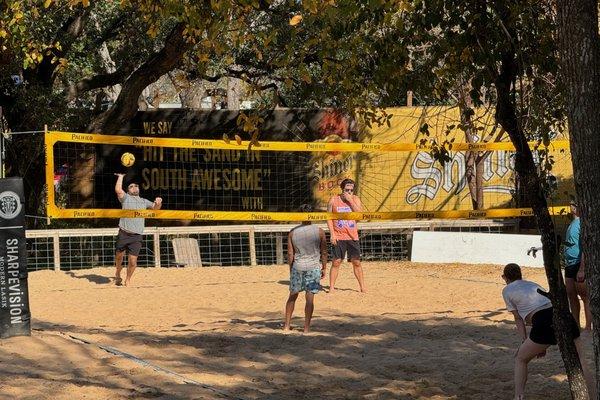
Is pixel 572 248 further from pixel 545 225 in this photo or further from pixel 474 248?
pixel 474 248

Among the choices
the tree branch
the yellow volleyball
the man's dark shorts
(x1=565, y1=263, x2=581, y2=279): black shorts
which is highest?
the tree branch

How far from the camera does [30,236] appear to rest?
1941 cm

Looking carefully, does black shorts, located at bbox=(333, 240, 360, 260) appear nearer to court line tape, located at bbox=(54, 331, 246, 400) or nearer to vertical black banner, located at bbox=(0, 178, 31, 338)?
court line tape, located at bbox=(54, 331, 246, 400)

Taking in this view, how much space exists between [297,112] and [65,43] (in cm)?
497

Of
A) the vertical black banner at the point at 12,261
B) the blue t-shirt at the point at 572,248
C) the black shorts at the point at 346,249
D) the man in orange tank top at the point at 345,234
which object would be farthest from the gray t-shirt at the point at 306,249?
the black shorts at the point at 346,249

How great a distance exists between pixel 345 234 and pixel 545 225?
26.6 ft

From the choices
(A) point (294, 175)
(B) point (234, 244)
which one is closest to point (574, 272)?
(A) point (294, 175)

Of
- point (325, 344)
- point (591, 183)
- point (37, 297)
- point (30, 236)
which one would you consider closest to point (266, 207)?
point (30, 236)

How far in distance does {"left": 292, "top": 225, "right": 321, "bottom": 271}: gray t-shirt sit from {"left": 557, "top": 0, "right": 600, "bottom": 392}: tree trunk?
247 inches

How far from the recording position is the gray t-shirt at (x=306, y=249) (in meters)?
12.6

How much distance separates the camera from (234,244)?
22.1 metres

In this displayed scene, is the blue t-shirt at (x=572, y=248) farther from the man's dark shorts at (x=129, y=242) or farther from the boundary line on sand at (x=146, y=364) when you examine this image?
the man's dark shorts at (x=129, y=242)

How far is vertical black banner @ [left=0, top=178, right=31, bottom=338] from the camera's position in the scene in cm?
1189

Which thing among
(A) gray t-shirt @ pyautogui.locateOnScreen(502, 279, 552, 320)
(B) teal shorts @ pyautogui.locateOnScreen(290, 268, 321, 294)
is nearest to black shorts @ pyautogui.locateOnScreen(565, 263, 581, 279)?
(B) teal shorts @ pyautogui.locateOnScreen(290, 268, 321, 294)
